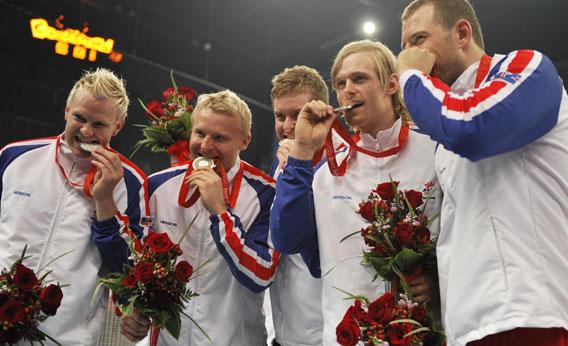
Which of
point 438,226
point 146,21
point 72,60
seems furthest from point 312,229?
point 146,21

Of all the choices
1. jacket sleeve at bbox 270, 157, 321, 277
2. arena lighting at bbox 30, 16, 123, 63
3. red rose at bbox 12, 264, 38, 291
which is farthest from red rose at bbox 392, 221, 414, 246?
arena lighting at bbox 30, 16, 123, 63

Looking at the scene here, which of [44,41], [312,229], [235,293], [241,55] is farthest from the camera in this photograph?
[241,55]

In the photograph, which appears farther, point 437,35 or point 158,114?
point 158,114

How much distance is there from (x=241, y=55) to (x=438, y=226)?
379 inches

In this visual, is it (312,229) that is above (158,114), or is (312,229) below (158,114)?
below

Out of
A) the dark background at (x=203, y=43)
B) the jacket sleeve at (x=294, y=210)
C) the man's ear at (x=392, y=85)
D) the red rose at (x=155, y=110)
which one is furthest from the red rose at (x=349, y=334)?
the dark background at (x=203, y=43)

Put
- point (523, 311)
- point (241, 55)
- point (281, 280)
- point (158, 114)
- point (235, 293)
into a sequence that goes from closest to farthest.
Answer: point (523, 311), point (235, 293), point (281, 280), point (158, 114), point (241, 55)

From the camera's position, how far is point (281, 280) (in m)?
2.53

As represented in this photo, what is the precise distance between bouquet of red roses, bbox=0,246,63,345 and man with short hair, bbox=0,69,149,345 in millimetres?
219

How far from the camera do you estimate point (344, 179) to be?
2.11 meters

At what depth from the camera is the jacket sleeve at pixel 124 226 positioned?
225cm

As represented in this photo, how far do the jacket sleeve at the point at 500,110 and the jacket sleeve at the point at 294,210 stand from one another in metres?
0.61

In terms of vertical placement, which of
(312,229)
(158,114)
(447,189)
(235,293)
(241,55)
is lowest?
(235,293)

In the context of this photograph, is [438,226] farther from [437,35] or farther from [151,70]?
[151,70]
